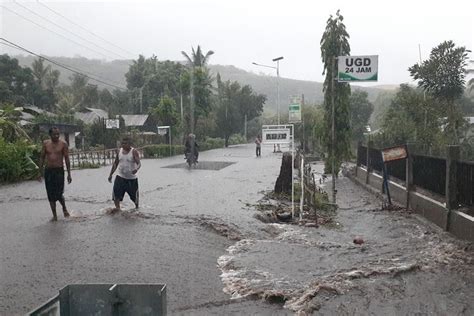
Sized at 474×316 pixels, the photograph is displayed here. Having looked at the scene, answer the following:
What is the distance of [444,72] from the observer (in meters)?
28.2

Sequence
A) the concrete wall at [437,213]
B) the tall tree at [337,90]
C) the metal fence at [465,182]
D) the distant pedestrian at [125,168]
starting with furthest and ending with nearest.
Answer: the tall tree at [337,90] → the distant pedestrian at [125,168] → the metal fence at [465,182] → the concrete wall at [437,213]

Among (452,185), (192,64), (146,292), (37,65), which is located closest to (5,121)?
(452,185)

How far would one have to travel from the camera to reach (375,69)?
1227 cm

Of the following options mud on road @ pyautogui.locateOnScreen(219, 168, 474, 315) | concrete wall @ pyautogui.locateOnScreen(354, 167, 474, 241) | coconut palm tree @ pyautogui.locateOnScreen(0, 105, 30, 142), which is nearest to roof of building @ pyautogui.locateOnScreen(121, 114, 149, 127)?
coconut palm tree @ pyautogui.locateOnScreen(0, 105, 30, 142)

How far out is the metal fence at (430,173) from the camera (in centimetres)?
1027

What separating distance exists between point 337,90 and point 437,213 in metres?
8.52

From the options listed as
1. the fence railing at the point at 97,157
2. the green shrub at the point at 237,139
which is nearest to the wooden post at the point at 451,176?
the fence railing at the point at 97,157

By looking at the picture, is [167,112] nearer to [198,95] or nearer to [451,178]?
[198,95]

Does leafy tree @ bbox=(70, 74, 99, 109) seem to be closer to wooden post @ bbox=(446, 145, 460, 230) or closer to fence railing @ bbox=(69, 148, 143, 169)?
fence railing @ bbox=(69, 148, 143, 169)

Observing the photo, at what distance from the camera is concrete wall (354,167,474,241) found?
8445 millimetres

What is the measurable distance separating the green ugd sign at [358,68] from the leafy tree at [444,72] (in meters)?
17.1

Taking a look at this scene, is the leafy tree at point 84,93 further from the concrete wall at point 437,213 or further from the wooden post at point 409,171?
the wooden post at point 409,171

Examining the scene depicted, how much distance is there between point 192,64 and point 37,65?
878 inches

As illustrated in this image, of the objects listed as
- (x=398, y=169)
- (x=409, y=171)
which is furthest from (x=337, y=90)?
(x=409, y=171)
